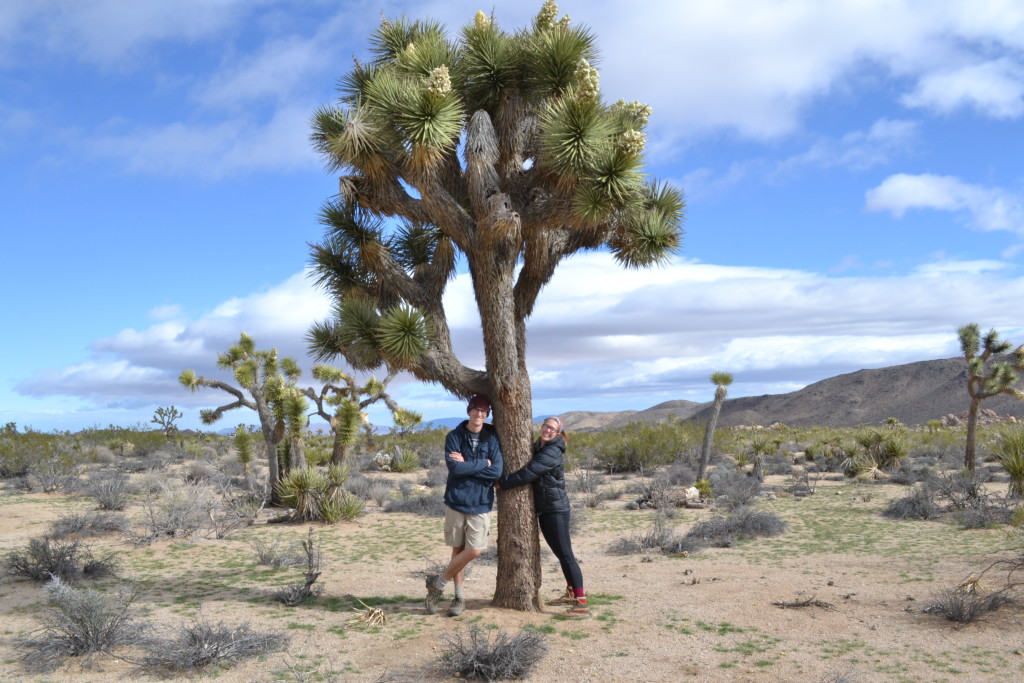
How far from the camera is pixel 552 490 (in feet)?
23.5

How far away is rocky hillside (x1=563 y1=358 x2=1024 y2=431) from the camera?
214 ft

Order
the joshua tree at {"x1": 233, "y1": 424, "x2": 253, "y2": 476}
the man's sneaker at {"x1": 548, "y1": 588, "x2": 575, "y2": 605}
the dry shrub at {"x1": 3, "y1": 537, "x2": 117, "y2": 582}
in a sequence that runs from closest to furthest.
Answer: the man's sneaker at {"x1": 548, "y1": 588, "x2": 575, "y2": 605}
the dry shrub at {"x1": 3, "y1": 537, "x2": 117, "y2": 582}
the joshua tree at {"x1": 233, "y1": 424, "x2": 253, "y2": 476}

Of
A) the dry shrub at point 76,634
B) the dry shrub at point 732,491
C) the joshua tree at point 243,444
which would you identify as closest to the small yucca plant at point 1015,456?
the dry shrub at point 732,491

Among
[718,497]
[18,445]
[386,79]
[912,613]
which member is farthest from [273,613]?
[18,445]

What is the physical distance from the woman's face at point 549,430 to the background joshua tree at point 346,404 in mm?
7305

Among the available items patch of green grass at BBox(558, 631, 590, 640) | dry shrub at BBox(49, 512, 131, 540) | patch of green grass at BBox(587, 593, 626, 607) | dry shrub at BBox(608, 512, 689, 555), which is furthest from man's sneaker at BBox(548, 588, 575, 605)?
dry shrub at BBox(49, 512, 131, 540)

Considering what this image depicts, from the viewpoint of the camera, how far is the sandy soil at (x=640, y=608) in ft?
19.1

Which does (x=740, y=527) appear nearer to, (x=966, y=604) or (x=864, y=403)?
(x=966, y=604)

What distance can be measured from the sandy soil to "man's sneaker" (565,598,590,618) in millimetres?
96

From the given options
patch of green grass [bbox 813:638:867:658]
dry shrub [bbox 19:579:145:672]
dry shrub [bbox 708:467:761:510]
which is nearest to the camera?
dry shrub [bbox 19:579:145:672]

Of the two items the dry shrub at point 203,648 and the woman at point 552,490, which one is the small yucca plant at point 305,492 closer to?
the dry shrub at point 203,648

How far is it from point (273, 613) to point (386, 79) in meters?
5.59

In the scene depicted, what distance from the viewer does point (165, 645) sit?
19.4 feet

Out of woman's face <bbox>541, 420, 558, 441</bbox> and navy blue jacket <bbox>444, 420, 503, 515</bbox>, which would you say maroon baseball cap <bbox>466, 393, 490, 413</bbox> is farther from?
woman's face <bbox>541, 420, 558, 441</bbox>
